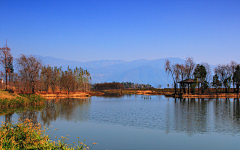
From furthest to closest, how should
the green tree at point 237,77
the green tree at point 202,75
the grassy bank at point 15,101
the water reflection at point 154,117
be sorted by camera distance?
1. the green tree at point 202,75
2. the green tree at point 237,77
3. the grassy bank at point 15,101
4. the water reflection at point 154,117

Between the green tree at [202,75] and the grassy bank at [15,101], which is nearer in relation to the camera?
the grassy bank at [15,101]

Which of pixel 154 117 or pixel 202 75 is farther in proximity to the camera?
pixel 202 75

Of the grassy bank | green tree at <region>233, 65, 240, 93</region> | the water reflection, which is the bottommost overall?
the water reflection

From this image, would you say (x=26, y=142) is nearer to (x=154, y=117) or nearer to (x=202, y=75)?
(x=154, y=117)

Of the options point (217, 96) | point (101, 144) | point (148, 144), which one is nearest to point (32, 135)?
point (101, 144)

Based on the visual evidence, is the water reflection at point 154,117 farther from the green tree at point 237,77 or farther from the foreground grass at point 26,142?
the green tree at point 237,77

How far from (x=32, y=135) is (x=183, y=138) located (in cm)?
972

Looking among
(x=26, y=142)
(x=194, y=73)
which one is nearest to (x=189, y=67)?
(x=194, y=73)

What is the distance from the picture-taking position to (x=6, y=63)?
44094 millimetres

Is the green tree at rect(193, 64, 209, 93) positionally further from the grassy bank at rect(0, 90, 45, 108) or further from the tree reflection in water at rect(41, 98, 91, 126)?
the grassy bank at rect(0, 90, 45, 108)

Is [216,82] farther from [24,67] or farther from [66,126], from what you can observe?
[66,126]

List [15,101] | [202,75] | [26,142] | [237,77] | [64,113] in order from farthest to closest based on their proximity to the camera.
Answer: [202,75] < [237,77] < [15,101] < [64,113] < [26,142]

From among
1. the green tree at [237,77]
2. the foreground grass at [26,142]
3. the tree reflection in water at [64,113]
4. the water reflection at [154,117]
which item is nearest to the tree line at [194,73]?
the green tree at [237,77]

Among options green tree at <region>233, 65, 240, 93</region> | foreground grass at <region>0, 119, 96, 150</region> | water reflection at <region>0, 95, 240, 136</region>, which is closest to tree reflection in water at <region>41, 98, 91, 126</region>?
water reflection at <region>0, 95, 240, 136</region>
